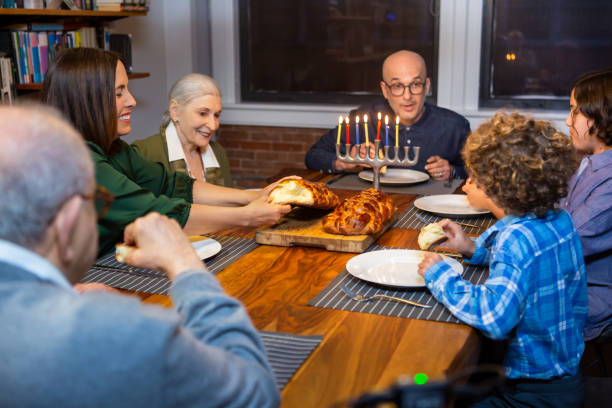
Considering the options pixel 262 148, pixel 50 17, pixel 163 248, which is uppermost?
pixel 50 17

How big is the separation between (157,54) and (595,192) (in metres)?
3.31

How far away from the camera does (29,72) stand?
10.6 feet

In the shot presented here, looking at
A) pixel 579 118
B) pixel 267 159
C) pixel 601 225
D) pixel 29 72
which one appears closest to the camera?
pixel 601 225

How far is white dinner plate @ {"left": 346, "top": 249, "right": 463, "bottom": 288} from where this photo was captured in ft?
5.50

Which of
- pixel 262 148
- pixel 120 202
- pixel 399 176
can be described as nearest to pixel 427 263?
pixel 120 202

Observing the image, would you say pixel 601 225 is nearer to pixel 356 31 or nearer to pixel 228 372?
pixel 228 372

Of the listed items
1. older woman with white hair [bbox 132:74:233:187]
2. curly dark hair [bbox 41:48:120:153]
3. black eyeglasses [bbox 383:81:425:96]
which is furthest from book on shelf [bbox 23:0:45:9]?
black eyeglasses [bbox 383:81:425:96]

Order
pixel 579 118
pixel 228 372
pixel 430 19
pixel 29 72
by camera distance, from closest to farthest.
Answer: pixel 228 372
pixel 579 118
pixel 29 72
pixel 430 19

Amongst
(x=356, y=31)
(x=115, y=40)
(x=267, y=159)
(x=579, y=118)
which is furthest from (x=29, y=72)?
Result: (x=579, y=118)

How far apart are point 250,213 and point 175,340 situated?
4.30ft

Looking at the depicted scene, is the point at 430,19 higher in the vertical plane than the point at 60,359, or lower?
higher

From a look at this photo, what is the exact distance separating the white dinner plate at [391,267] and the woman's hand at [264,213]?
360 millimetres

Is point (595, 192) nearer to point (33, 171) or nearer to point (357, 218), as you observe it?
point (357, 218)

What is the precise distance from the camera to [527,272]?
4.87ft
